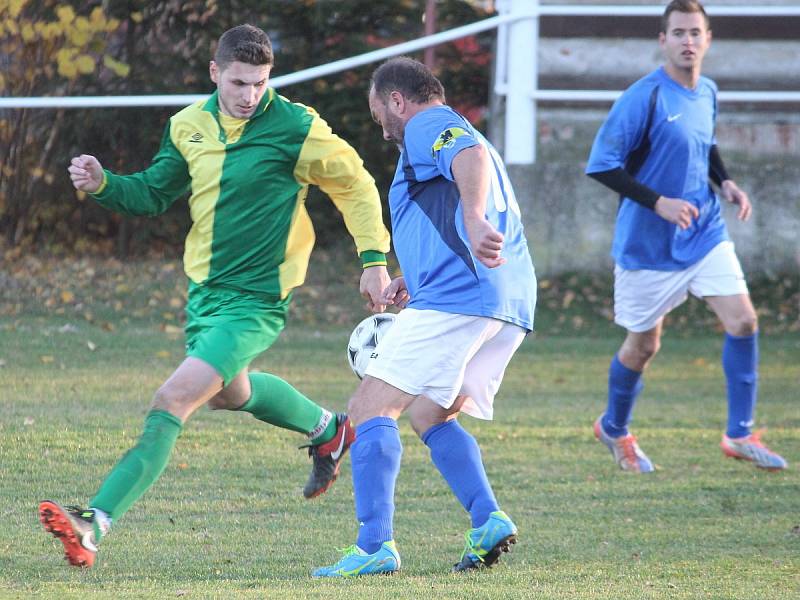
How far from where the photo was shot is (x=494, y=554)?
194 inches

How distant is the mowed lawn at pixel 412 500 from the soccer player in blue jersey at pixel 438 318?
24cm

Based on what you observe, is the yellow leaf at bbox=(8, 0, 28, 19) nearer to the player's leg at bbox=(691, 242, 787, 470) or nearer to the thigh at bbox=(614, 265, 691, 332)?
the thigh at bbox=(614, 265, 691, 332)

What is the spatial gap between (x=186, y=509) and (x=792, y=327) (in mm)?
8866

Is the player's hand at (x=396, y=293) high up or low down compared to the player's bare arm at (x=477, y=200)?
down

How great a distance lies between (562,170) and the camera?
47.7 feet

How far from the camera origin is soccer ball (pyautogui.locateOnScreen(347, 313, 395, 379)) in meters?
5.52

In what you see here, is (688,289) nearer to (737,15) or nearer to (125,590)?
(125,590)

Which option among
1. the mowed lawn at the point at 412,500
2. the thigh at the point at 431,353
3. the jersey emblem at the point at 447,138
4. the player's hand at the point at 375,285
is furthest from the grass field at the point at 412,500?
the jersey emblem at the point at 447,138

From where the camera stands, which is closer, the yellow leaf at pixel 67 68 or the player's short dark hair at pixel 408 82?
→ the player's short dark hair at pixel 408 82

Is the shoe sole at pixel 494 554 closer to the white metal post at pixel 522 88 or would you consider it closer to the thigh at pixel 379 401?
the thigh at pixel 379 401

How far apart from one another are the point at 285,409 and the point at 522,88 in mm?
9124

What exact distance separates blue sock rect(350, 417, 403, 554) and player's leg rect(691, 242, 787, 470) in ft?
9.59

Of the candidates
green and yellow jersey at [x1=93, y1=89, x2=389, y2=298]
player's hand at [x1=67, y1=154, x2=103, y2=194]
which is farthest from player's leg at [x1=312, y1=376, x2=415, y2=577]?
player's hand at [x1=67, y1=154, x2=103, y2=194]

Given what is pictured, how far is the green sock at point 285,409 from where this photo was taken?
605 centimetres
